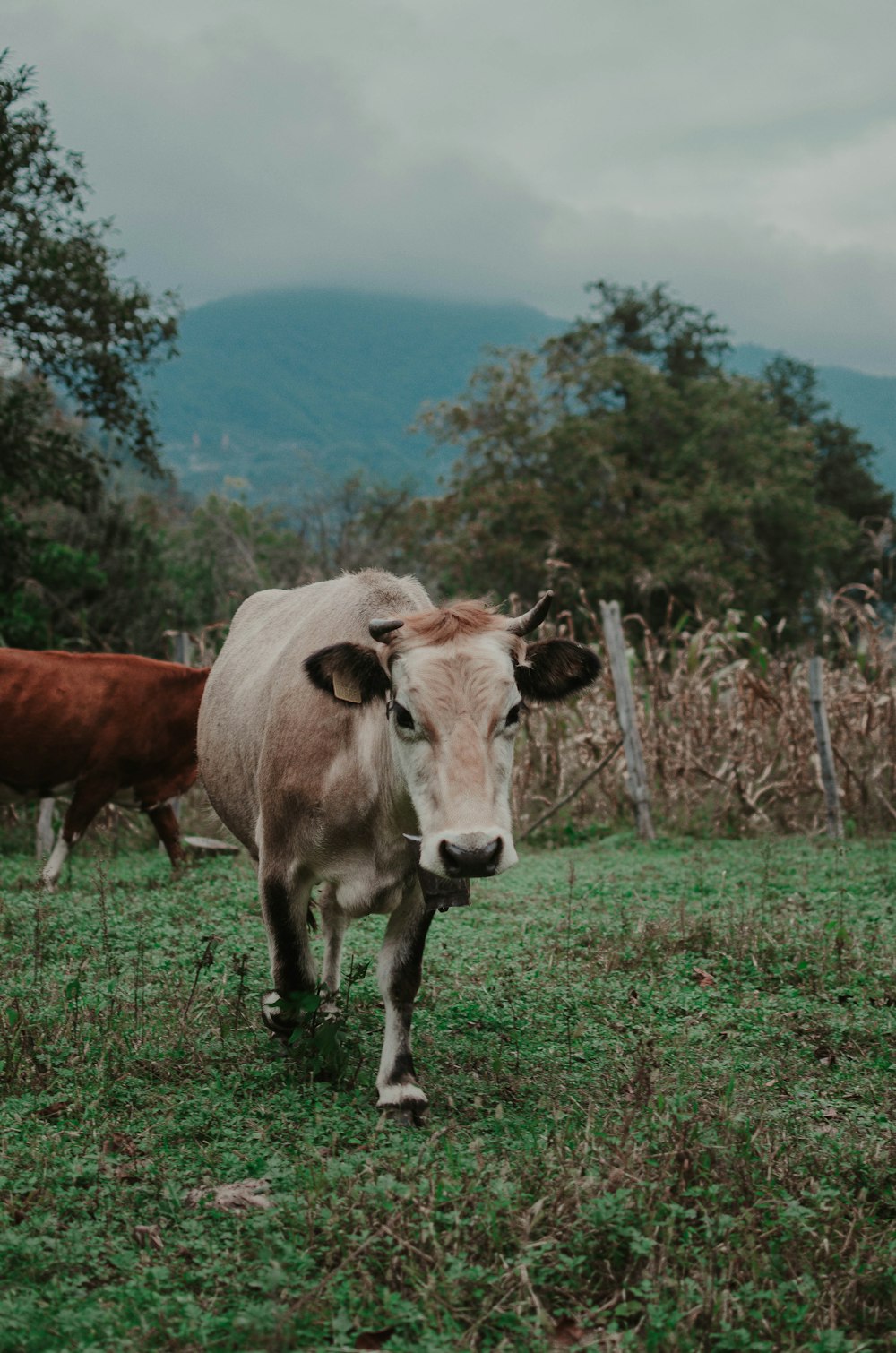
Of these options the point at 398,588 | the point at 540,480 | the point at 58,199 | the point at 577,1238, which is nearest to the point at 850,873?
the point at 398,588

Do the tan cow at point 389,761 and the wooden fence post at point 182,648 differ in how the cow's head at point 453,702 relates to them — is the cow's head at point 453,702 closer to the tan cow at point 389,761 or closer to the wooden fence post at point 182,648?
the tan cow at point 389,761

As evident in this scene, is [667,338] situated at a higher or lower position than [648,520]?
higher

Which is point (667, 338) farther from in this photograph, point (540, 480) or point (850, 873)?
point (850, 873)

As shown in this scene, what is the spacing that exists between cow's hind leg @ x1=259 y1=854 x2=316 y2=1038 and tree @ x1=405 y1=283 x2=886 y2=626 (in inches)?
938

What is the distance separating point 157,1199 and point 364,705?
170cm

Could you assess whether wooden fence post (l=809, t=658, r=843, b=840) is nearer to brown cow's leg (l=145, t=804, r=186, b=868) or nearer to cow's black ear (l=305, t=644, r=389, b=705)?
brown cow's leg (l=145, t=804, r=186, b=868)

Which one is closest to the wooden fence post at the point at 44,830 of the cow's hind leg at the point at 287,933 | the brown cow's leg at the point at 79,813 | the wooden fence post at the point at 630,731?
the brown cow's leg at the point at 79,813

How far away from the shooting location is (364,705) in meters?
4.19

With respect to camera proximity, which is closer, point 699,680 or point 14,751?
point 14,751

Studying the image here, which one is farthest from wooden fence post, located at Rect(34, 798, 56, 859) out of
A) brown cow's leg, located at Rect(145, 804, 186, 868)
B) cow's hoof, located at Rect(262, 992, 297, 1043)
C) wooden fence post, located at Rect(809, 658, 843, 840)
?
wooden fence post, located at Rect(809, 658, 843, 840)

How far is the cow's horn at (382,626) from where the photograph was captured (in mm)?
3881

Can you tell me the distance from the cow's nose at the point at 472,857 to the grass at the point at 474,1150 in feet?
2.59

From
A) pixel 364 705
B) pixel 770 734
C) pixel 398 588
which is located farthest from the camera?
pixel 770 734

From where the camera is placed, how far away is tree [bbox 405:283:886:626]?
2944 centimetres
